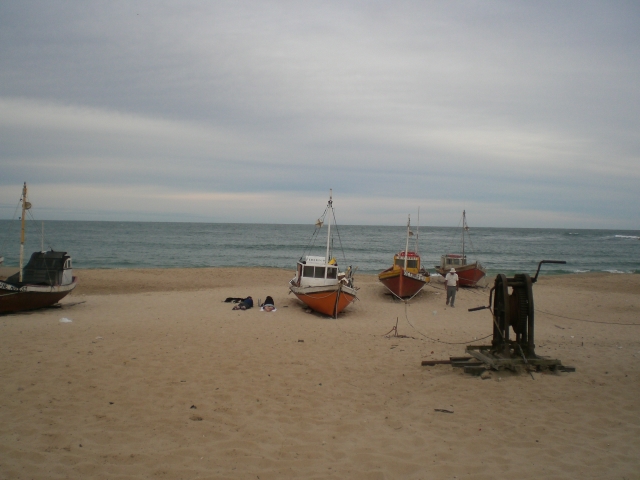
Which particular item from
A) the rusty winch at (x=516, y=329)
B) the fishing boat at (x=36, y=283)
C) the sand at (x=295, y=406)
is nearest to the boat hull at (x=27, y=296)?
the fishing boat at (x=36, y=283)

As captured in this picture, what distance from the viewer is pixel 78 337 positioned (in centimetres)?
1113

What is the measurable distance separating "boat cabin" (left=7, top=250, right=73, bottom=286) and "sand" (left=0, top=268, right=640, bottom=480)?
3.00 metres

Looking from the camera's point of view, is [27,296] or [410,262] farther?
[410,262]

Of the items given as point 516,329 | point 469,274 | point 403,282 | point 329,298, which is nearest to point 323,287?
point 329,298

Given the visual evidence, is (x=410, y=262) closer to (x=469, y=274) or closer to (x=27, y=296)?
(x=469, y=274)

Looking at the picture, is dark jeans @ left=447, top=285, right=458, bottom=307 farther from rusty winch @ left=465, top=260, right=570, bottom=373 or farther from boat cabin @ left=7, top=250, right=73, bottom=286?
boat cabin @ left=7, top=250, right=73, bottom=286

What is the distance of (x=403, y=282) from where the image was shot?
21.7m

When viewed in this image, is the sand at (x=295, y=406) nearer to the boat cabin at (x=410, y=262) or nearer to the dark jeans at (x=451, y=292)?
the dark jeans at (x=451, y=292)

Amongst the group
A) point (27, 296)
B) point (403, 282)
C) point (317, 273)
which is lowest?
point (27, 296)

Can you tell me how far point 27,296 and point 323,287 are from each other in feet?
33.4

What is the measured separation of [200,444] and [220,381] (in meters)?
2.40

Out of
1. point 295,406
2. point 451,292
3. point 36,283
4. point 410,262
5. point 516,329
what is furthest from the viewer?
point 410,262

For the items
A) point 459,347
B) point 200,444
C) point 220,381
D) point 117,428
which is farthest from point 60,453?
point 459,347

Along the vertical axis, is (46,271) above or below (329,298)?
above
